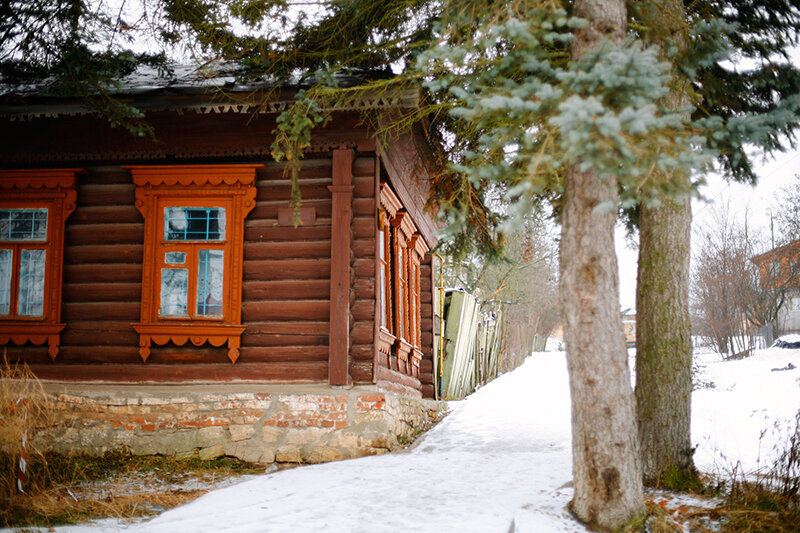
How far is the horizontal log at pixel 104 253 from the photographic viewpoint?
8.13m

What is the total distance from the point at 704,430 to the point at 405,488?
4.95 meters

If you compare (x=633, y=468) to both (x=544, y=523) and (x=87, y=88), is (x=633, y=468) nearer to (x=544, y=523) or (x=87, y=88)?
(x=544, y=523)

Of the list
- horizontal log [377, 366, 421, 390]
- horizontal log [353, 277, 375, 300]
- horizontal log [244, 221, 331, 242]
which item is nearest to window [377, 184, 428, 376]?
horizontal log [377, 366, 421, 390]

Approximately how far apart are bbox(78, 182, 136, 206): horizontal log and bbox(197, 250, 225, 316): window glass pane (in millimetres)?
1306

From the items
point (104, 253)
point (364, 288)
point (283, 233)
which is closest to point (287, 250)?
point (283, 233)

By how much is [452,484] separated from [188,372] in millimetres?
3657

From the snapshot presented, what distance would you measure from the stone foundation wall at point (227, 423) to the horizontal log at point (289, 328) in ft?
2.28

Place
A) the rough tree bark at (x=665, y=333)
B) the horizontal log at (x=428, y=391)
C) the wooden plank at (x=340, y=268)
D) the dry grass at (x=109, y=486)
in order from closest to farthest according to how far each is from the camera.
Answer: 1. the dry grass at (x=109, y=486)
2. the rough tree bark at (x=665, y=333)
3. the wooden plank at (x=340, y=268)
4. the horizontal log at (x=428, y=391)

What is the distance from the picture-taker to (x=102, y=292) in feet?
26.6

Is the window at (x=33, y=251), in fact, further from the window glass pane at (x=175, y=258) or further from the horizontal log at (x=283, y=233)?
the horizontal log at (x=283, y=233)

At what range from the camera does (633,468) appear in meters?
4.32

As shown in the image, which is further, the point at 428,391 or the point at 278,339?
the point at 428,391

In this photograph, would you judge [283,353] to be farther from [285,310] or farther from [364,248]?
[364,248]

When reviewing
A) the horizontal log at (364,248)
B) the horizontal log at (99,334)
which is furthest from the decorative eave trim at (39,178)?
the horizontal log at (364,248)
